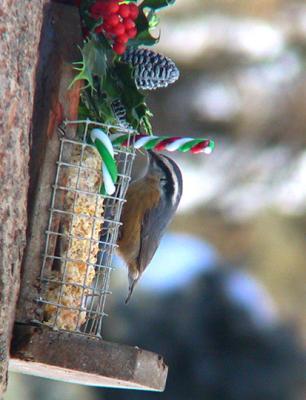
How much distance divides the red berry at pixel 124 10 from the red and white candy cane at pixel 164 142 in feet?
1.07

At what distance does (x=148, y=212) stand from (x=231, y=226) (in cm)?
395

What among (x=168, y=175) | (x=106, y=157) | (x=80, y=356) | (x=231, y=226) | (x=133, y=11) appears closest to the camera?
(x=80, y=356)

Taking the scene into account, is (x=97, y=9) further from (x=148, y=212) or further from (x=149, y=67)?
(x=148, y=212)

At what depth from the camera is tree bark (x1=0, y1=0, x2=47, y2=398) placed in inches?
129

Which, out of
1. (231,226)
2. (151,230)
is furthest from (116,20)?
(231,226)

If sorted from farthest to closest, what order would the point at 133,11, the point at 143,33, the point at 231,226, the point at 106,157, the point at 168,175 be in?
1. the point at 231,226
2. the point at 168,175
3. the point at 143,33
4. the point at 133,11
5. the point at 106,157

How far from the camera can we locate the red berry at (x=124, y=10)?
3.80 meters

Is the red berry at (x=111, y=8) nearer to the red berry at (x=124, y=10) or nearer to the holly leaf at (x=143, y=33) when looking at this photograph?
the red berry at (x=124, y=10)

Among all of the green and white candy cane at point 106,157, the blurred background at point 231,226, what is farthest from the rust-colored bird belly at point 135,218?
the blurred background at point 231,226

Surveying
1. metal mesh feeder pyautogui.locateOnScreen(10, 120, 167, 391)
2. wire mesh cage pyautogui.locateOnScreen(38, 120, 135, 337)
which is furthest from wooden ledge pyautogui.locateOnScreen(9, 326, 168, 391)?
wire mesh cage pyautogui.locateOnScreen(38, 120, 135, 337)

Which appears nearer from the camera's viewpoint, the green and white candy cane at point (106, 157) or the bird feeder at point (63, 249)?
the bird feeder at point (63, 249)

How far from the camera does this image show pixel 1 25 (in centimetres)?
327

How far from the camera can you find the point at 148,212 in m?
4.54

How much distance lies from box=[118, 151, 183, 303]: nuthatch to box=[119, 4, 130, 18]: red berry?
0.78 meters
